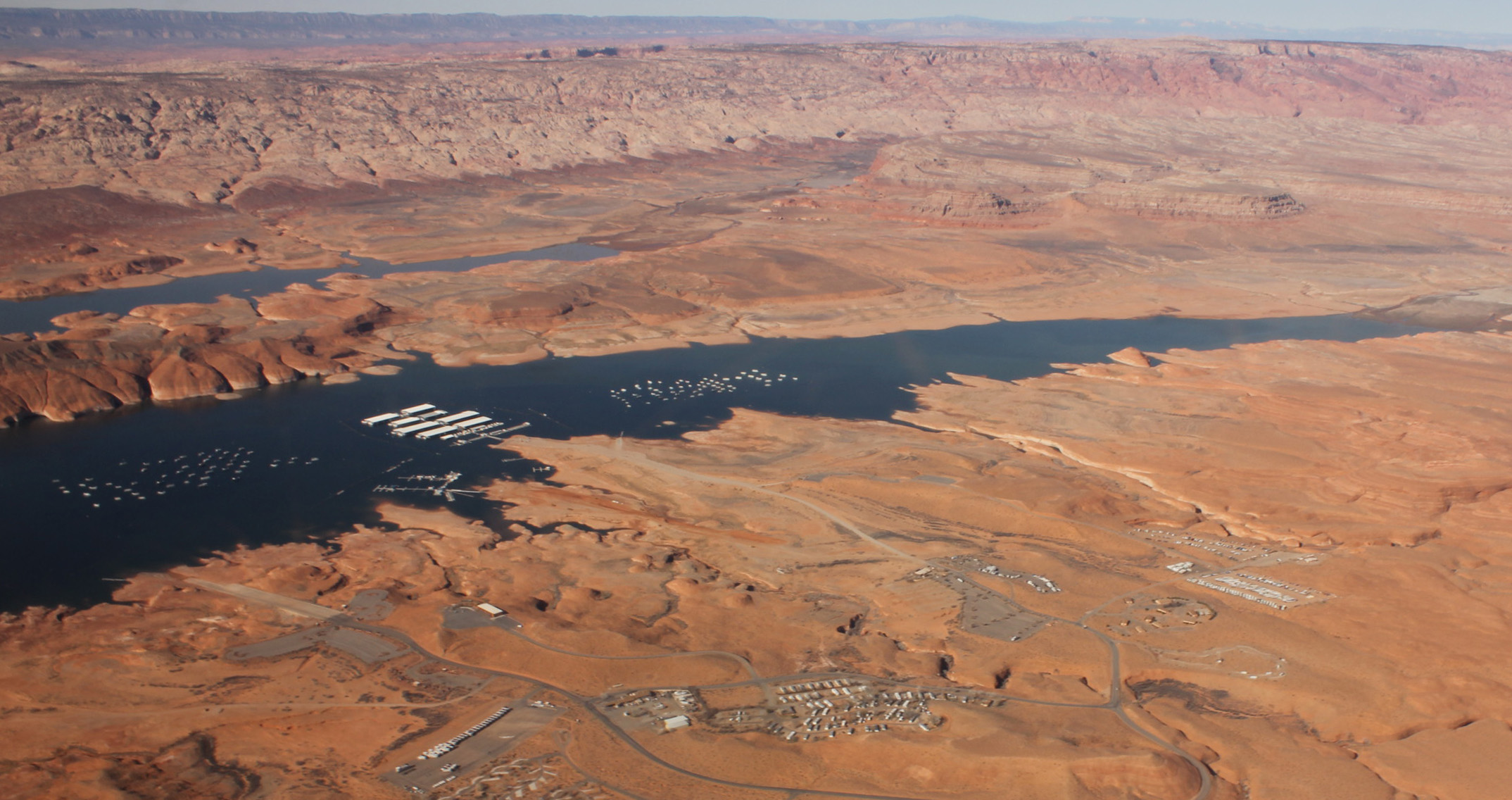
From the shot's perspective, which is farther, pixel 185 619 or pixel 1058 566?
pixel 1058 566

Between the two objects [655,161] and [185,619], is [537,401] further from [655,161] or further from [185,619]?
[655,161]

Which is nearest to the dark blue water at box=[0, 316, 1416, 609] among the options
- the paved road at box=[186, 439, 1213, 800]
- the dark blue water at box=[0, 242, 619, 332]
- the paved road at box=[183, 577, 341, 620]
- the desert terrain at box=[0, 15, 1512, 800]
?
the desert terrain at box=[0, 15, 1512, 800]

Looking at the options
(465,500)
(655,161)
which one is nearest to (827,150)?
(655,161)

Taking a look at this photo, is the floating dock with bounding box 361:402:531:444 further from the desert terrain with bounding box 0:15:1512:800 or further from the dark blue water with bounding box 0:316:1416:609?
the desert terrain with bounding box 0:15:1512:800

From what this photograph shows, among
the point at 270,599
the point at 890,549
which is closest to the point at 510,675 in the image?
the point at 270,599

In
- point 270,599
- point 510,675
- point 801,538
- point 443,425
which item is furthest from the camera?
point 443,425

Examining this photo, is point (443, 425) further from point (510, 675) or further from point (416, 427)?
point (510, 675)
